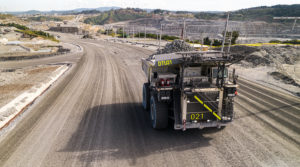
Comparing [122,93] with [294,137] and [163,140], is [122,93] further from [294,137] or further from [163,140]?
[294,137]

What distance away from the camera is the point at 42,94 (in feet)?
42.1

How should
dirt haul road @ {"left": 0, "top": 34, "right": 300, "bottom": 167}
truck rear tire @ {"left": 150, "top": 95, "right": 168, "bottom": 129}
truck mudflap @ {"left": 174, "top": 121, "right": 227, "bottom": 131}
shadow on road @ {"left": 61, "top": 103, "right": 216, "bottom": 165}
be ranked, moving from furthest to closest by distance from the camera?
truck rear tire @ {"left": 150, "top": 95, "right": 168, "bottom": 129}
truck mudflap @ {"left": 174, "top": 121, "right": 227, "bottom": 131}
shadow on road @ {"left": 61, "top": 103, "right": 216, "bottom": 165}
dirt haul road @ {"left": 0, "top": 34, "right": 300, "bottom": 167}

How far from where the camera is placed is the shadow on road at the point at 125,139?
663cm

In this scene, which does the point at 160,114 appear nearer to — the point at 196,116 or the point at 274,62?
the point at 196,116

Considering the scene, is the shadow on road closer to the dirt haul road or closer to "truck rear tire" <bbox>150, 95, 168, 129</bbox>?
the dirt haul road

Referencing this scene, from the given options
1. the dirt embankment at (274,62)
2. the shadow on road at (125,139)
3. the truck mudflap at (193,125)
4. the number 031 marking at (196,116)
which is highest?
the dirt embankment at (274,62)

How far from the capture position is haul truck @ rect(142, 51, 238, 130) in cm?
666

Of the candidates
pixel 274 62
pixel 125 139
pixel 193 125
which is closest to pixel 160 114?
pixel 193 125

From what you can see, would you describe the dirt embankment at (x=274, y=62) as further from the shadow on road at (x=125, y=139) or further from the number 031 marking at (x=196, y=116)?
the shadow on road at (x=125, y=139)

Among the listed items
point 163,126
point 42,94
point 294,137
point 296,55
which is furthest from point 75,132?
point 296,55

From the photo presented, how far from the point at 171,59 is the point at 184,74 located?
2.47 ft

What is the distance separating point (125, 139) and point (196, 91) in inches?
130

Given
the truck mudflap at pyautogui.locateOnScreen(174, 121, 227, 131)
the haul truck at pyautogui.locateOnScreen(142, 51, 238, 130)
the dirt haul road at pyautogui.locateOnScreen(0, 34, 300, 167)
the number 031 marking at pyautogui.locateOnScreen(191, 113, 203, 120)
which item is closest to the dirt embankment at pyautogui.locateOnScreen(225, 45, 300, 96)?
the dirt haul road at pyautogui.locateOnScreen(0, 34, 300, 167)

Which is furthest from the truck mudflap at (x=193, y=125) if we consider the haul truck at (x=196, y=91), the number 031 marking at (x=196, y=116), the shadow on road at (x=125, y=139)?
the shadow on road at (x=125, y=139)
